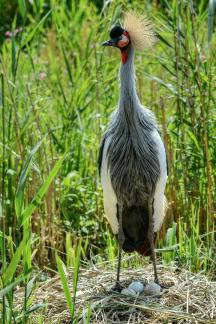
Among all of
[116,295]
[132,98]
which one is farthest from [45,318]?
[132,98]

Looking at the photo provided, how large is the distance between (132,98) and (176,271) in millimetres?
967

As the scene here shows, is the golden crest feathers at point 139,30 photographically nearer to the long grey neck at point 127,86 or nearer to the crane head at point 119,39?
the crane head at point 119,39

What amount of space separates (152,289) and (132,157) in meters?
0.71

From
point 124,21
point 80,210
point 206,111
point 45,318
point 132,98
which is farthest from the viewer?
point 80,210

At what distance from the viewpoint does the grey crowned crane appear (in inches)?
159

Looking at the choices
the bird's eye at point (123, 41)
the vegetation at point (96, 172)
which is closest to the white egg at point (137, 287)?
the vegetation at point (96, 172)

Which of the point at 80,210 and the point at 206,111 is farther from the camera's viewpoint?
the point at 80,210

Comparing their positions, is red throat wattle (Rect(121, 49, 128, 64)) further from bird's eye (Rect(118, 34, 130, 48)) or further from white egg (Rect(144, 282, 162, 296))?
white egg (Rect(144, 282, 162, 296))

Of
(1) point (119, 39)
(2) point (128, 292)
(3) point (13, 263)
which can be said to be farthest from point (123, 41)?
(3) point (13, 263)

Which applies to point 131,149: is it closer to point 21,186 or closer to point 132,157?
point 132,157

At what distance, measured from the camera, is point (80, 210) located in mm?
4945

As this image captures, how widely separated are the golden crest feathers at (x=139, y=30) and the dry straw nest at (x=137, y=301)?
1208 mm

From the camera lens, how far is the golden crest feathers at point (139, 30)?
414 cm

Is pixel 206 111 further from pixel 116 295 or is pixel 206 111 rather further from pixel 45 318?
pixel 45 318
